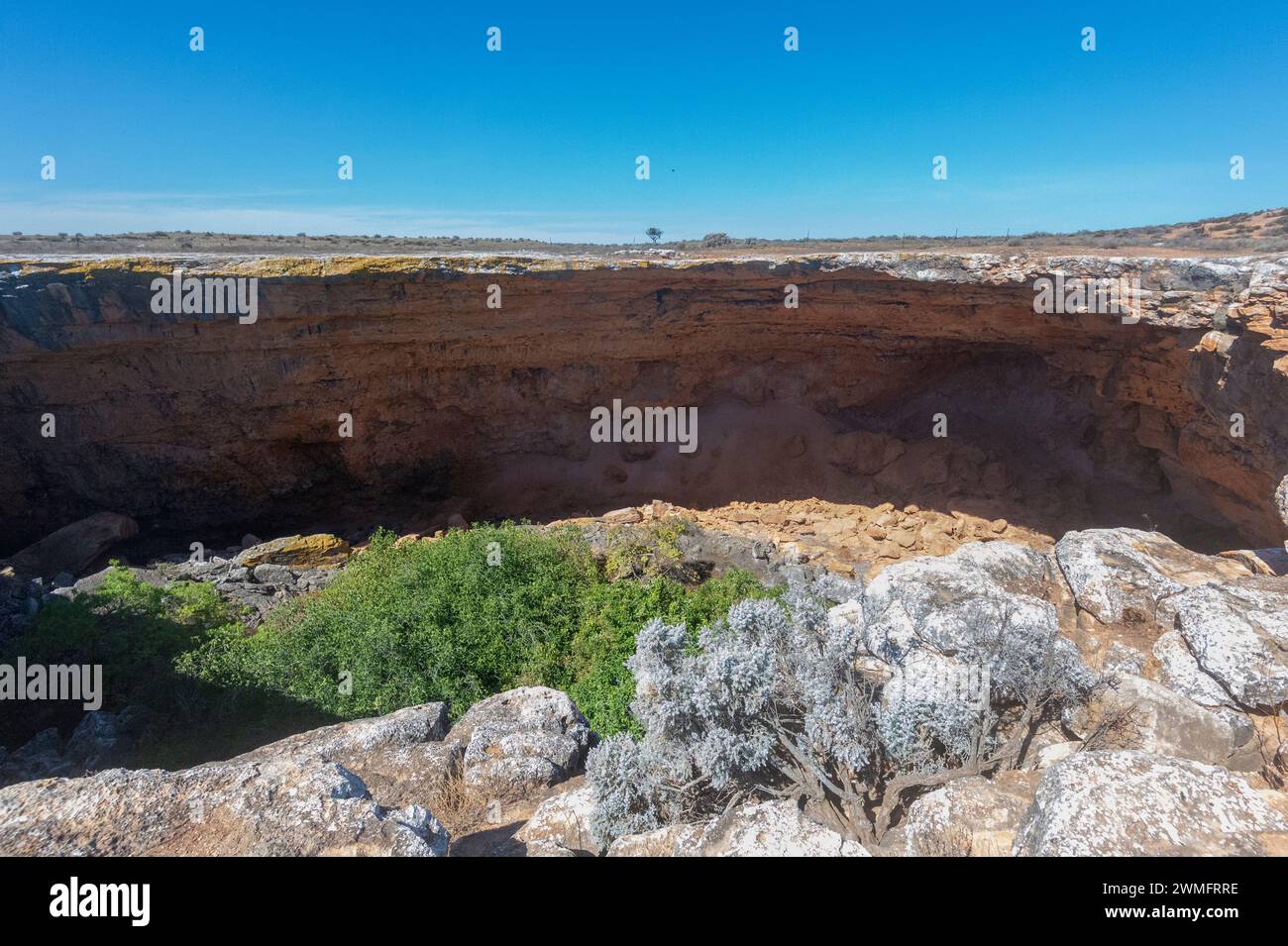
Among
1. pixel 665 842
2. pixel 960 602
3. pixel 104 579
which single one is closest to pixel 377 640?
pixel 665 842

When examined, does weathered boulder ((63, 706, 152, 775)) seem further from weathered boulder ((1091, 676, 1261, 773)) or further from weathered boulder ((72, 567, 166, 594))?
weathered boulder ((1091, 676, 1261, 773))

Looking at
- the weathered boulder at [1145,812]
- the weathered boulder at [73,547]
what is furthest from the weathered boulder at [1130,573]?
the weathered boulder at [73,547]

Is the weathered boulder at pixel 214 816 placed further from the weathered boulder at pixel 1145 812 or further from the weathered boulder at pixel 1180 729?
the weathered boulder at pixel 1180 729

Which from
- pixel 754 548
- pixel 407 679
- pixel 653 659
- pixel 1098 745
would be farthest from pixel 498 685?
pixel 1098 745

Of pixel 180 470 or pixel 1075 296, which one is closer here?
pixel 1075 296

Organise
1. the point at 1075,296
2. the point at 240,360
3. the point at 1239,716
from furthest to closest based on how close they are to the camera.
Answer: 1. the point at 240,360
2. the point at 1075,296
3. the point at 1239,716

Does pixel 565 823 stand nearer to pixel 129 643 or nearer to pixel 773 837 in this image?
pixel 773 837

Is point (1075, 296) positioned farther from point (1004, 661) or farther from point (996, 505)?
point (1004, 661)
